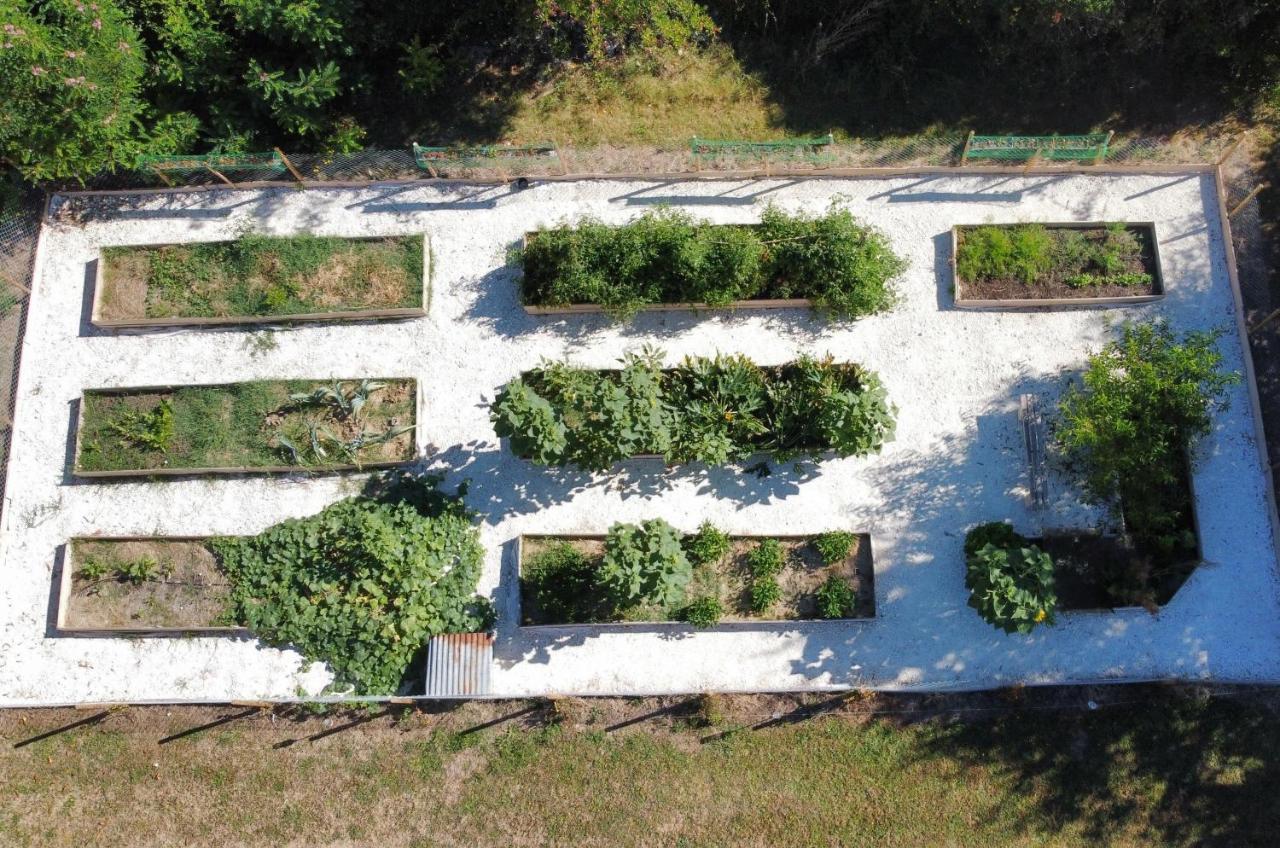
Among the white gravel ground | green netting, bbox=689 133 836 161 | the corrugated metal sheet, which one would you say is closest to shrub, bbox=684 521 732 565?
the white gravel ground

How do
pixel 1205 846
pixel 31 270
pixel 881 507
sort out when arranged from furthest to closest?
pixel 31 270 → pixel 881 507 → pixel 1205 846

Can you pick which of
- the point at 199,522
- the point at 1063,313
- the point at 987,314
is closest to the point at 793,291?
the point at 987,314

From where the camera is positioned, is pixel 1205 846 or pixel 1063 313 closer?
pixel 1205 846

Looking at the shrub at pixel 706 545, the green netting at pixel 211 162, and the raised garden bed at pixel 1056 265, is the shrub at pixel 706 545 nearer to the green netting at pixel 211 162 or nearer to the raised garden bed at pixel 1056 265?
the raised garden bed at pixel 1056 265

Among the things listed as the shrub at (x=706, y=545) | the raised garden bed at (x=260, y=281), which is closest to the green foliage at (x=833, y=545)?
the shrub at (x=706, y=545)

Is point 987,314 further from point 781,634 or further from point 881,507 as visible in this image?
point 781,634

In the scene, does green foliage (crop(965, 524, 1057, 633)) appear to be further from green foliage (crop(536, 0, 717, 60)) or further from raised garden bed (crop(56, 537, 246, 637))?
raised garden bed (crop(56, 537, 246, 637))

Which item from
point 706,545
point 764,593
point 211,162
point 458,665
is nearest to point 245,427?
point 211,162
